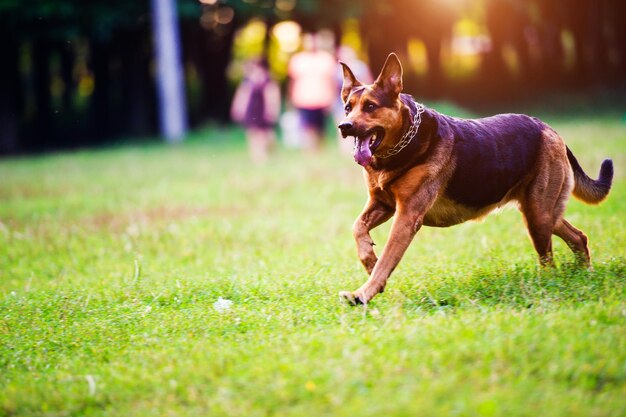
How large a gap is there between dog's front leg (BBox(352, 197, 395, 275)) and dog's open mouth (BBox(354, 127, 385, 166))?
524 mm

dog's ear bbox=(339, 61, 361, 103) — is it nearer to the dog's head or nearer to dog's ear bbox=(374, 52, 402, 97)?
the dog's head

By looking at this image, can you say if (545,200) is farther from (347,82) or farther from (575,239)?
(347,82)

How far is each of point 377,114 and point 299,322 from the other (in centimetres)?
161

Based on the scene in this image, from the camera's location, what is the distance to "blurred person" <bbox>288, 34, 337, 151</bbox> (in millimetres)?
18719

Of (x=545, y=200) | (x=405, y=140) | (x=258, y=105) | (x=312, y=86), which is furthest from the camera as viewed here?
(x=258, y=105)

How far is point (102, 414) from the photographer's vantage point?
4352 millimetres

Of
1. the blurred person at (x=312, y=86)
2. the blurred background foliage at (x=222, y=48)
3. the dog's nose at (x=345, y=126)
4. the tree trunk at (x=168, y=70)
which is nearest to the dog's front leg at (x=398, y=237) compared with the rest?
the dog's nose at (x=345, y=126)

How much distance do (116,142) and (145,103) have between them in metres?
2.56

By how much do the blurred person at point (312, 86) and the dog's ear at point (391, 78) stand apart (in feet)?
42.2

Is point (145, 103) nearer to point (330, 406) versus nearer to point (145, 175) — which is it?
point (145, 175)

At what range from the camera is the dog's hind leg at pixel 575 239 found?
6715 millimetres

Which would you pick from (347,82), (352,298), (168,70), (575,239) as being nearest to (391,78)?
(347,82)

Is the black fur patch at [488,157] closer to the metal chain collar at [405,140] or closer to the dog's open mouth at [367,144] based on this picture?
the metal chain collar at [405,140]

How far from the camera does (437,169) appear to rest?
6137 mm
